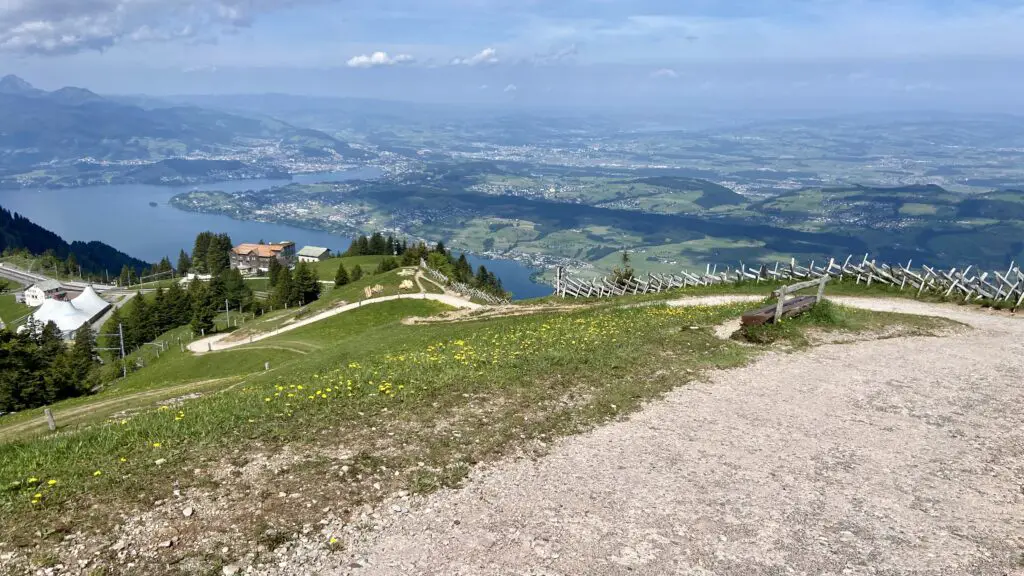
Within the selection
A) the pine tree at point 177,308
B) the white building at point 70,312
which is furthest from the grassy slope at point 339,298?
the white building at point 70,312

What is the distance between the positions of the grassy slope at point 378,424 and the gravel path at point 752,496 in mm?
1246

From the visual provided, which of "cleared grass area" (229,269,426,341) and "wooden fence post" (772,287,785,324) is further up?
"wooden fence post" (772,287,785,324)

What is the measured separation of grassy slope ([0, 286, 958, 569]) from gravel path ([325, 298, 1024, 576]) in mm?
1246

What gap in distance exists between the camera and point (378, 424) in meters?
15.6

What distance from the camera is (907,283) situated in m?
39.6

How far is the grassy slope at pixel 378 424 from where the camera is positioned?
1200cm

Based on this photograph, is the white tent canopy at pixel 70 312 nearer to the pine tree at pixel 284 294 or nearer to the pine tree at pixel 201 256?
the pine tree at pixel 201 256

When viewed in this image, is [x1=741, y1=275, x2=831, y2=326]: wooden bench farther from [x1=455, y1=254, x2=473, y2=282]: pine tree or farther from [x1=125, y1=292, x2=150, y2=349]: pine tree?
[x1=125, y1=292, x2=150, y2=349]: pine tree

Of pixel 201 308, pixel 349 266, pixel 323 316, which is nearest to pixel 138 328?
pixel 201 308

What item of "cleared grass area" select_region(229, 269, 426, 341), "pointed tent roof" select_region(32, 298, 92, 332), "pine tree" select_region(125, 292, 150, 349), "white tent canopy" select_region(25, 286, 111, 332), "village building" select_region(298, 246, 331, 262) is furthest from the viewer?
"village building" select_region(298, 246, 331, 262)

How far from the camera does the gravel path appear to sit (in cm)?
1030

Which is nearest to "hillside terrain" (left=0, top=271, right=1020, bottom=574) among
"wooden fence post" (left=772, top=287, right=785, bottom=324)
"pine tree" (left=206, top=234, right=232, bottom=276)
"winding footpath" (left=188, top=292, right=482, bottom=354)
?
"wooden fence post" (left=772, top=287, right=785, bottom=324)

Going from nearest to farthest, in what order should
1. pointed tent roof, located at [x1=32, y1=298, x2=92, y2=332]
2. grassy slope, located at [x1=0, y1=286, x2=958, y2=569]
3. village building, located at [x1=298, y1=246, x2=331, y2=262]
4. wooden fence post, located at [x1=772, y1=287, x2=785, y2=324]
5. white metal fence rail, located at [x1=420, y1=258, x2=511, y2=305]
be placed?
grassy slope, located at [x1=0, y1=286, x2=958, y2=569], wooden fence post, located at [x1=772, y1=287, x2=785, y2=324], white metal fence rail, located at [x1=420, y1=258, x2=511, y2=305], pointed tent roof, located at [x1=32, y1=298, x2=92, y2=332], village building, located at [x1=298, y1=246, x2=331, y2=262]

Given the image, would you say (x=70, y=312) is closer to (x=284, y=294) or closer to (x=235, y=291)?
(x=235, y=291)
